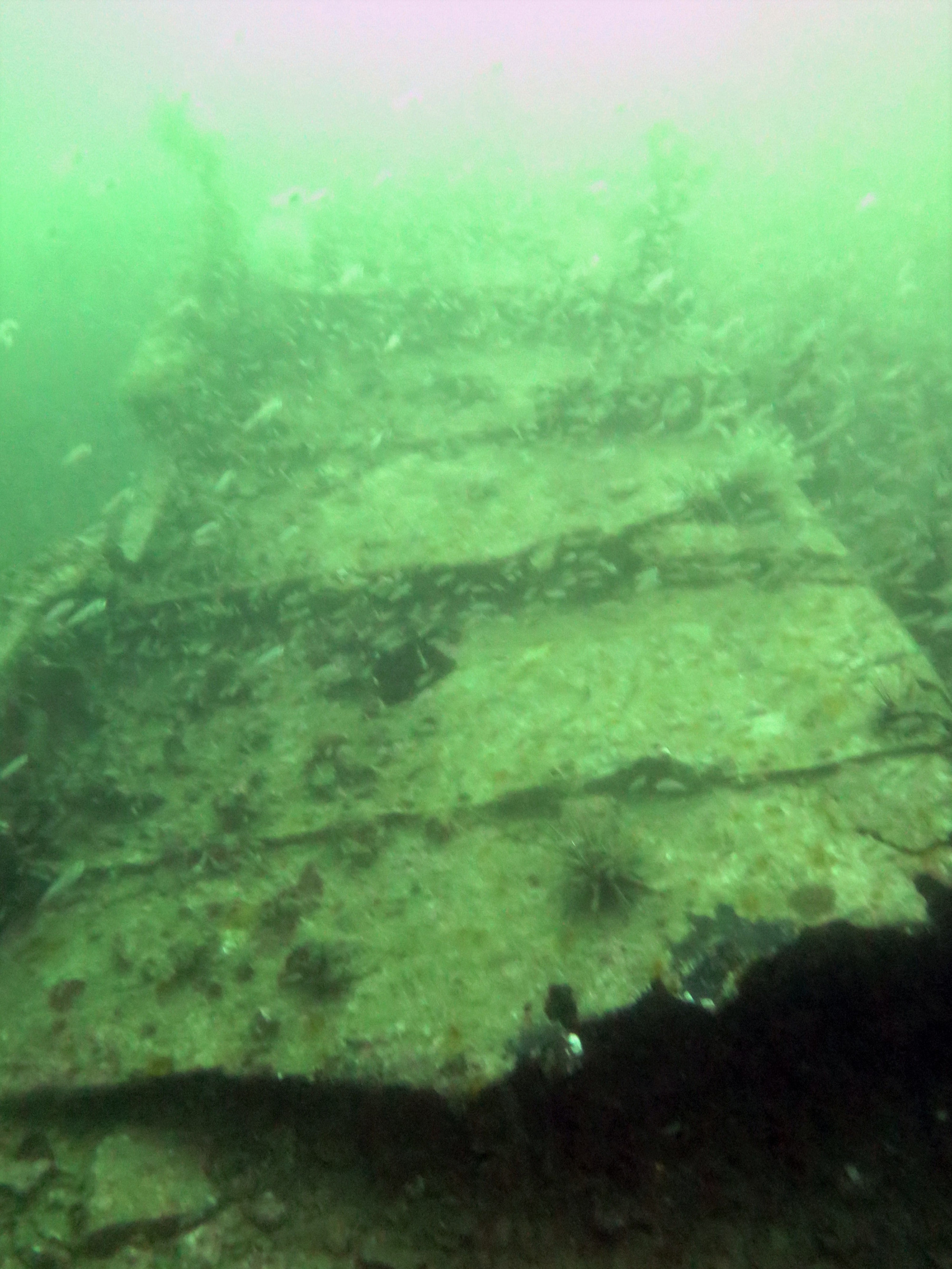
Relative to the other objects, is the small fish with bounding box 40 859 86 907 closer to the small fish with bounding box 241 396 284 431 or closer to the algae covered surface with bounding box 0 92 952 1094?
the algae covered surface with bounding box 0 92 952 1094

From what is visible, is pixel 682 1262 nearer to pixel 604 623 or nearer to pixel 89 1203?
pixel 89 1203

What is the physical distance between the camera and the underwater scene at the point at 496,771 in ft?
13.2

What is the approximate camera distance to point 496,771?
584 cm

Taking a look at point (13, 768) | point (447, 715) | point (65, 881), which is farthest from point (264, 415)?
point (65, 881)

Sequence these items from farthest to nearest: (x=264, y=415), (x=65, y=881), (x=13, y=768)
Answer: (x=264, y=415), (x=13, y=768), (x=65, y=881)

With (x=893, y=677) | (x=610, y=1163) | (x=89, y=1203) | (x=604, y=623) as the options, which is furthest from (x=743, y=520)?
(x=89, y=1203)

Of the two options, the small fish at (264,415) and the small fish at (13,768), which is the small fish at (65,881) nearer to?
the small fish at (13,768)

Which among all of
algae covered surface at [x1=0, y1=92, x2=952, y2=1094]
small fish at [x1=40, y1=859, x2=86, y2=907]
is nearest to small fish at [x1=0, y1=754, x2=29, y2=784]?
algae covered surface at [x1=0, y1=92, x2=952, y2=1094]

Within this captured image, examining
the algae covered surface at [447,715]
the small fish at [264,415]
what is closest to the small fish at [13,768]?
the algae covered surface at [447,715]

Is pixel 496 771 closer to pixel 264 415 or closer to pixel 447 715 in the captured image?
pixel 447 715

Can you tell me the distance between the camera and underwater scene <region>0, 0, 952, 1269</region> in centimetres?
403

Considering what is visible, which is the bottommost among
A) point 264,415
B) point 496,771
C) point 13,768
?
point 496,771

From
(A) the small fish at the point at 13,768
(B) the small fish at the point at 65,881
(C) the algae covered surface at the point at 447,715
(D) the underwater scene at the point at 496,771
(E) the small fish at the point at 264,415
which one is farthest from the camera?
(E) the small fish at the point at 264,415

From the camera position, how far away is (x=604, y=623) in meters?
6.96
